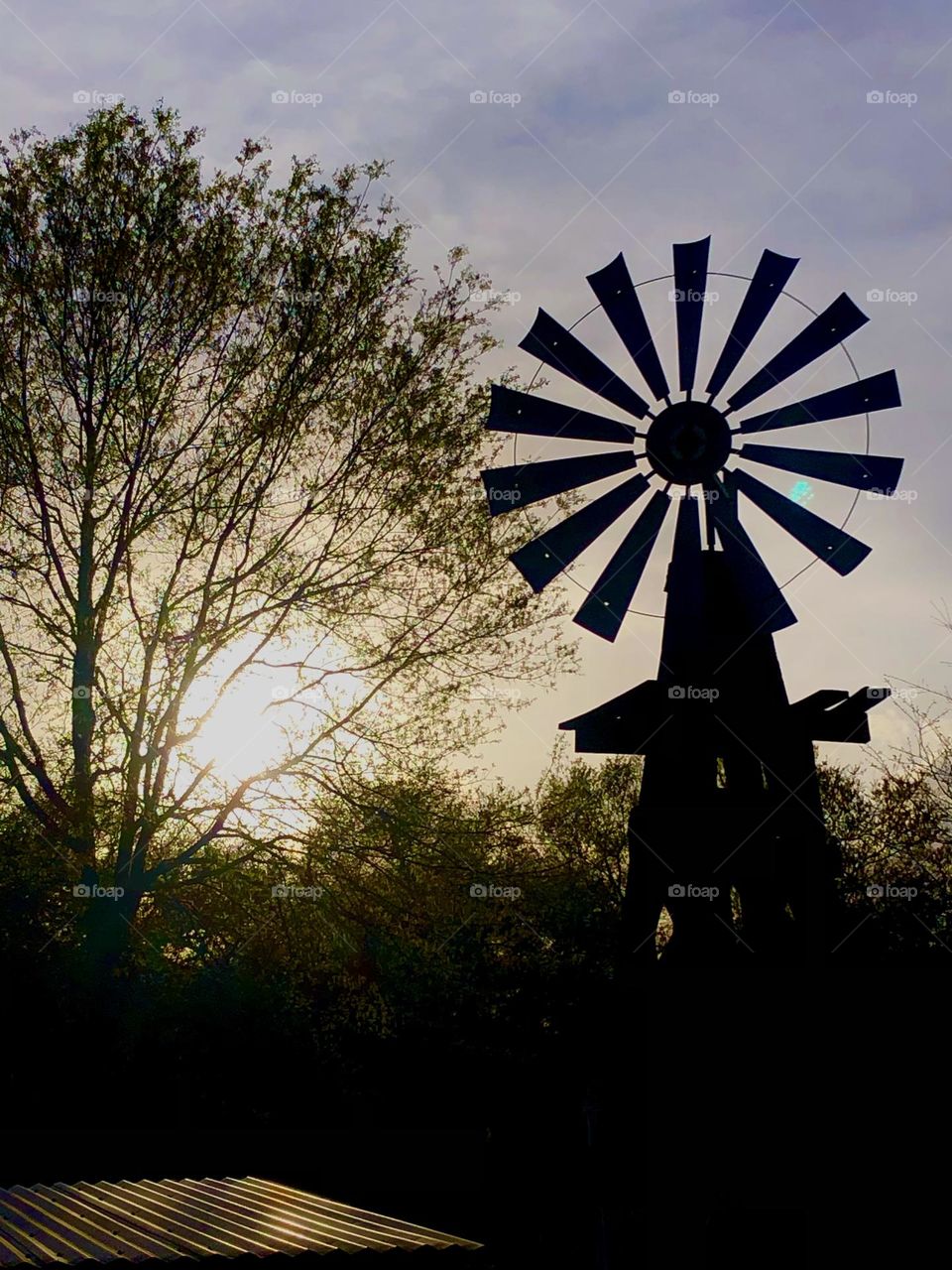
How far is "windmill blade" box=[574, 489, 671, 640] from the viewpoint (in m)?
12.0

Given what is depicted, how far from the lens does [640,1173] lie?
36.3ft

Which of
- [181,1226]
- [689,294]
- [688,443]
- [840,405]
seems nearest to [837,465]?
[840,405]

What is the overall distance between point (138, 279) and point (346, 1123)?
389 inches

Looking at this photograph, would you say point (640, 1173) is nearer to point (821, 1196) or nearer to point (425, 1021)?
point (821, 1196)

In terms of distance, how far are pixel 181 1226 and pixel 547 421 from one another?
26.0 feet

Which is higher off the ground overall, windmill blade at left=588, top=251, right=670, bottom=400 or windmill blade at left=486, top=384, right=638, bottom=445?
windmill blade at left=588, top=251, right=670, bottom=400

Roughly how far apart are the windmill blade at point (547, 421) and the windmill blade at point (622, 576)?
783mm

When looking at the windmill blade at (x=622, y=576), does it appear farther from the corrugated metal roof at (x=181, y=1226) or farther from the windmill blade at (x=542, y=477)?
the corrugated metal roof at (x=181, y=1226)

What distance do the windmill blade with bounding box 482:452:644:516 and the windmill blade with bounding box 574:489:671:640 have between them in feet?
1.81

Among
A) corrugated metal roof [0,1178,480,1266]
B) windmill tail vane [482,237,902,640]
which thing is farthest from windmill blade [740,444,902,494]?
corrugated metal roof [0,1178,480,1266]

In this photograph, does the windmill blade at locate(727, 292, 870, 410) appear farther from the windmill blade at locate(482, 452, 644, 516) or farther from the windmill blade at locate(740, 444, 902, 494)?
the windmill blade at locate(482, 452, 644, 516)

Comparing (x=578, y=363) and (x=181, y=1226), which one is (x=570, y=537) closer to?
(x=578, y=363)

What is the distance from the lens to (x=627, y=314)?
40.8ft

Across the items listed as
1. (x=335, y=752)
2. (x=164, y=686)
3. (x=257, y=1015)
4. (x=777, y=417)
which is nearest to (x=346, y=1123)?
(x=257, y=1015)
